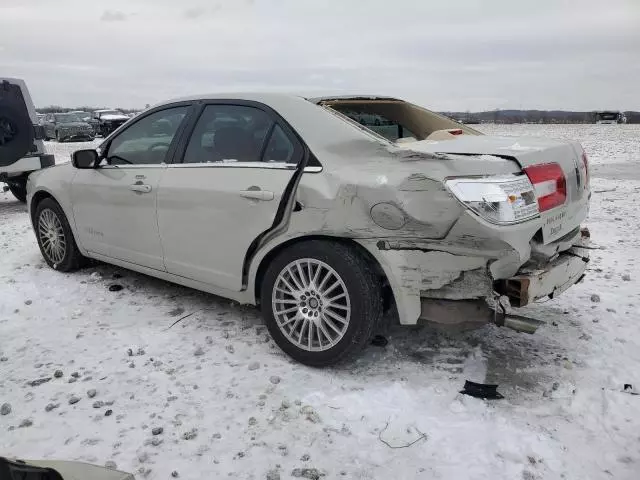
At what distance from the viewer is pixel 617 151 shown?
742 inches

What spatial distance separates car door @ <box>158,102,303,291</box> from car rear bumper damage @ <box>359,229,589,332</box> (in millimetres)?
772

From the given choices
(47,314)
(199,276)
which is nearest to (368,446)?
(199,276)

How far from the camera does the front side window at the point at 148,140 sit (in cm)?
416

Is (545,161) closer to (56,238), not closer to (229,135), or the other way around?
(229,135)

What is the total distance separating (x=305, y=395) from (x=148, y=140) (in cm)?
250

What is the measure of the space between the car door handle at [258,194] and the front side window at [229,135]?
0.78ft

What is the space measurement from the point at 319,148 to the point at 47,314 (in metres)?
2.67

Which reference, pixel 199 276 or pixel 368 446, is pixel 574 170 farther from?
pixel 199 276

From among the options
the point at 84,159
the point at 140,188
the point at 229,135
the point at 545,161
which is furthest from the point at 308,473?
the point at 84,159

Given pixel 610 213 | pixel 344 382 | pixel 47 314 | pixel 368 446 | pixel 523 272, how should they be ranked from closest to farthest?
pixel 368 446
pixel 523 272
pixel 344 382
pixel 47 314
pixel 610 213

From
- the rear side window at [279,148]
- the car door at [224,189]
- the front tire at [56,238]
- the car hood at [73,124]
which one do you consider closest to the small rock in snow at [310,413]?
the car door at [224,189]

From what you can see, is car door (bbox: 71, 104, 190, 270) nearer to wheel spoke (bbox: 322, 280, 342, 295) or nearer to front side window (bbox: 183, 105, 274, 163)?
front side window (bbox: 183, 105, 274, 163)

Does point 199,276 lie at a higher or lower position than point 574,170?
lower

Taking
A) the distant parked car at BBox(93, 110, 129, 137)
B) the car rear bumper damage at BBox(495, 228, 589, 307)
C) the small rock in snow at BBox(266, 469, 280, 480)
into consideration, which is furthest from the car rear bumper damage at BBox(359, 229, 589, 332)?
the distant parked car at BBox(93, 110, 129, 137)
